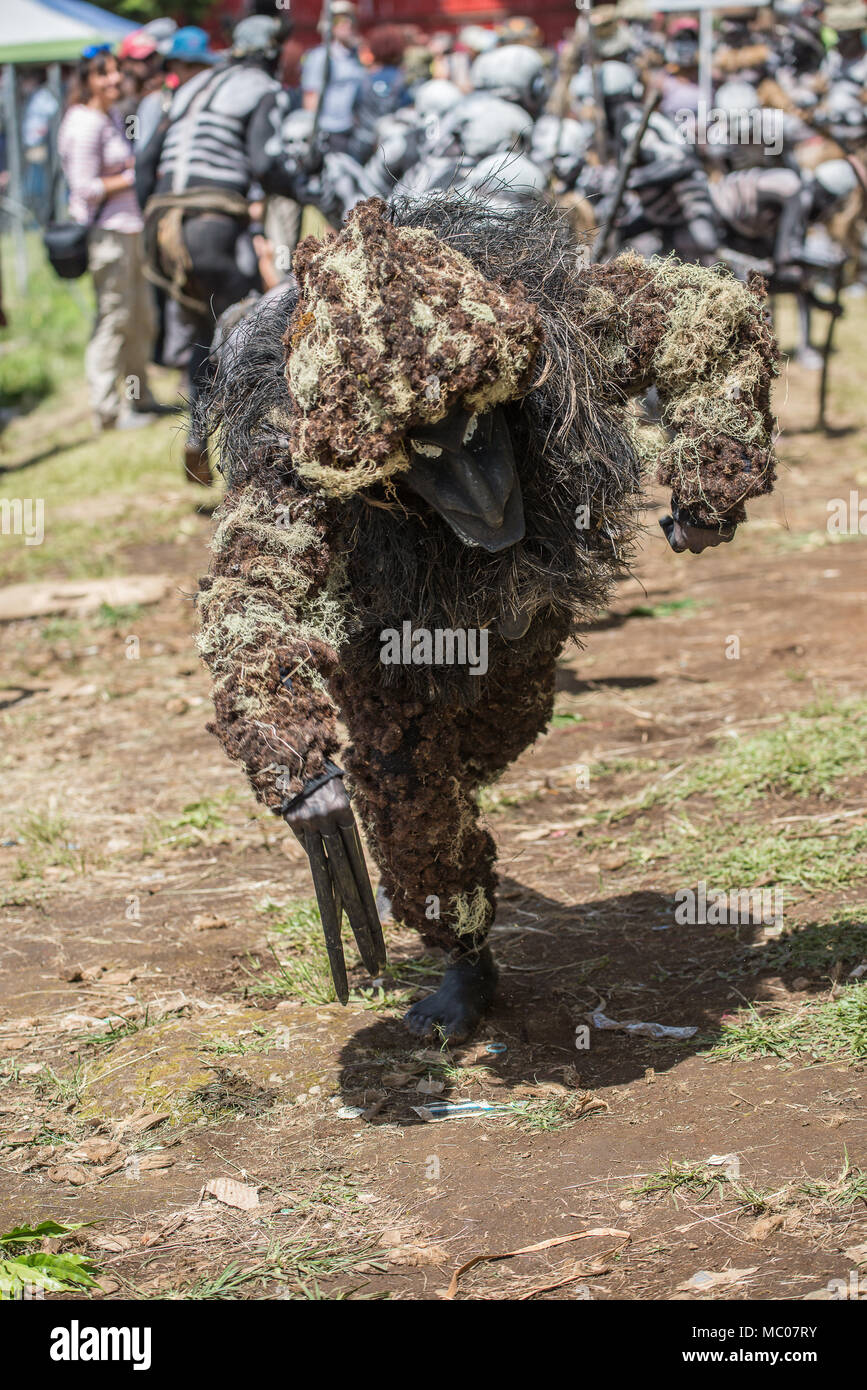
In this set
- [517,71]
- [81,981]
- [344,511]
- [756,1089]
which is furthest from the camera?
[517,71]

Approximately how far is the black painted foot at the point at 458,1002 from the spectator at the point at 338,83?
21.7 ft

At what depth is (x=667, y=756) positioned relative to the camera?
190 inches

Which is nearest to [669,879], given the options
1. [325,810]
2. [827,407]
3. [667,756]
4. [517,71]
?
[667,756]

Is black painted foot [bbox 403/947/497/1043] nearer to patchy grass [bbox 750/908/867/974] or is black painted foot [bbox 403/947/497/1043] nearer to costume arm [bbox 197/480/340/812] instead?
patchy grass [bbox 750/908/867/974]

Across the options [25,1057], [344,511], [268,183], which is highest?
[268,183]

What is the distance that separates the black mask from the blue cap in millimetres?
6523

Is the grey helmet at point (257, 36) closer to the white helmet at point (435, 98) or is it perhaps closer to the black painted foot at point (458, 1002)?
the white helmet at point (435, 98)

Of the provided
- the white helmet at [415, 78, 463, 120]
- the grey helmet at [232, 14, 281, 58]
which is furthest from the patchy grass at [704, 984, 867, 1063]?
the white helmet at [415, 78, 463, 120]

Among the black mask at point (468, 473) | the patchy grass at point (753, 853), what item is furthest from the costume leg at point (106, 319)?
the black mask at point (468, 473)

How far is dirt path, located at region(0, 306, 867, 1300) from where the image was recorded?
250 centimetres

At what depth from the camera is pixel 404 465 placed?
7.96ft

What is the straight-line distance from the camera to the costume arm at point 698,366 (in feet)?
8.98

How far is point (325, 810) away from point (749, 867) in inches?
72.5

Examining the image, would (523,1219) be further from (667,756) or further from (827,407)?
(827,407)
